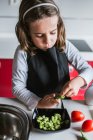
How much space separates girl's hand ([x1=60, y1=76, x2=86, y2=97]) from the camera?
1.07m

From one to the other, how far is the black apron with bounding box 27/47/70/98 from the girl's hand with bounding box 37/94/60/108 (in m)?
0.25

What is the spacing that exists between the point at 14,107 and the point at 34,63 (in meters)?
0.29

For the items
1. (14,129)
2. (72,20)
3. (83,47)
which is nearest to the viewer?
(14,129)

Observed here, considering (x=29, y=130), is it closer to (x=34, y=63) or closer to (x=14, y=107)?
(x=14, y=107)

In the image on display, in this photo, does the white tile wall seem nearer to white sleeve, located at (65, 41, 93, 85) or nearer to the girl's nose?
white sleeve, located at (65, 41, 93, 85)

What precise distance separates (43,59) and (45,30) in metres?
0.26

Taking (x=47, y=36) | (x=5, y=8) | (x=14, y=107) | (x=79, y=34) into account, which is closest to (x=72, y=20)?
(x=79, y=34)

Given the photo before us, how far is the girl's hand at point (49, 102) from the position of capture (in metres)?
1.02

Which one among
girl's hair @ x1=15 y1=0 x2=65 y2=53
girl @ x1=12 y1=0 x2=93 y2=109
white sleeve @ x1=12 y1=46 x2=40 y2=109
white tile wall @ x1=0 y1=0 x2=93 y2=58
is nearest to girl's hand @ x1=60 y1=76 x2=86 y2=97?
girl @ x1=12 y1=0 x2=93 y2=109

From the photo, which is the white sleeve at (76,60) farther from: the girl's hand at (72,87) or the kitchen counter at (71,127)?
the kitchen counter at (71,127)

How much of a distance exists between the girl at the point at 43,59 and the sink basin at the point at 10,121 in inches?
2.2

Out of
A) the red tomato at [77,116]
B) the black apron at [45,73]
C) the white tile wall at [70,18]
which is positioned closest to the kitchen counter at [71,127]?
the red tomato at [77,116]

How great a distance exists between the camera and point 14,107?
1.08 metres

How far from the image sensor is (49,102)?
1.04 meters
